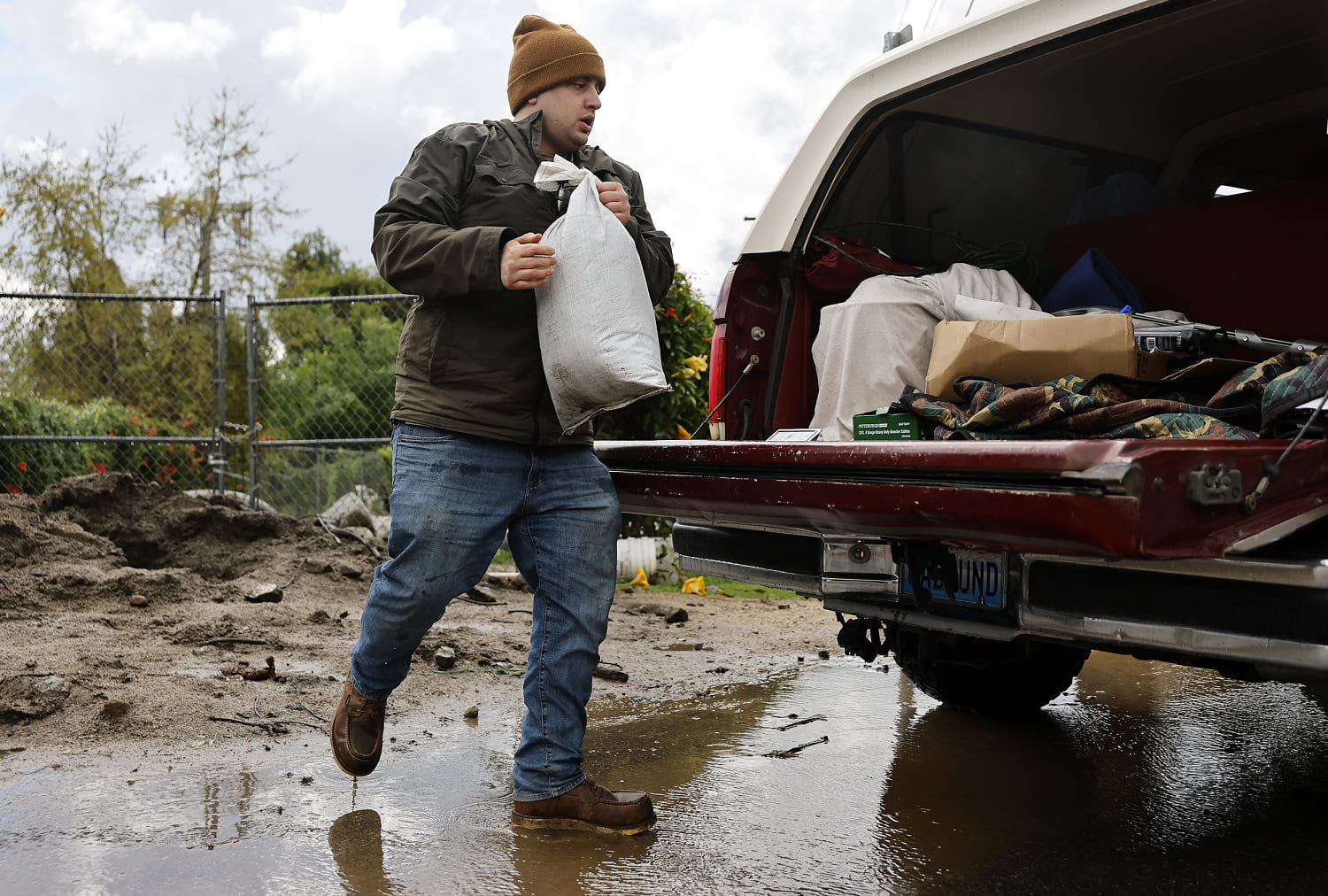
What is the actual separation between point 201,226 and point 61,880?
15.7 metres

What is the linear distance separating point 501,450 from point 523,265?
469 millimetres

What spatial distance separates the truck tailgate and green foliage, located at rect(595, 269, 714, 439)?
4673 mm

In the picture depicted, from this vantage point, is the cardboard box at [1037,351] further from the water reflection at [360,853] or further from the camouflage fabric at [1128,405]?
the water reflection at [360,853]

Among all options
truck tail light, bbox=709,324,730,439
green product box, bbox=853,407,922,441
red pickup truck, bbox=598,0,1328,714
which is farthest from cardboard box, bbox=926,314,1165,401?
truck tail light, bbox=709,324,730,439

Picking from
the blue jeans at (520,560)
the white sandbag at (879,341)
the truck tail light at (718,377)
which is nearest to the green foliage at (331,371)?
the truck tail light at (718,377)

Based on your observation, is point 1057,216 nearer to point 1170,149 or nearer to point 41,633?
point 1170,149

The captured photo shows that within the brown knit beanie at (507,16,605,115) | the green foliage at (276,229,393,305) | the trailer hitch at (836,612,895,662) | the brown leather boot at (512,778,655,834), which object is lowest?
the brown leather boot at (512,778,655,834)

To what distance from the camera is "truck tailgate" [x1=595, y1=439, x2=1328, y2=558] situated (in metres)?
1.86

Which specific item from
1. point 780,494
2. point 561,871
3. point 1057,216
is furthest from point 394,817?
point 1057,216

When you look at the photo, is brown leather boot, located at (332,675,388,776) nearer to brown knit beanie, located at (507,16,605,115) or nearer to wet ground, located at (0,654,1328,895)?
wet ground, located at (0,654,1328,895)

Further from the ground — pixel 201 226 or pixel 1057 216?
pixel 201 226

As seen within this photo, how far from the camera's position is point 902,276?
3457mm

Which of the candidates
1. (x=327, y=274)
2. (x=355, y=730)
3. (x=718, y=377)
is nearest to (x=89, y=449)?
(x=718, y=377)

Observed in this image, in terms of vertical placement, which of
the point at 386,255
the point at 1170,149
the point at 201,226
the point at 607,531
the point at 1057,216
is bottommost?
the point at 607,531
